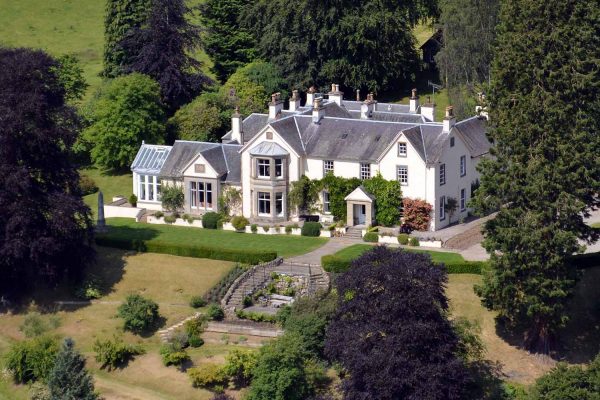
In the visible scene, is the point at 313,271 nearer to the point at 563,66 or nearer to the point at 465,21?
the point at 563,66

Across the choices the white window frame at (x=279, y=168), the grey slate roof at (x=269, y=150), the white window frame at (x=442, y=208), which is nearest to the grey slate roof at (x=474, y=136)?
the white window frame at (x=442, y=208)

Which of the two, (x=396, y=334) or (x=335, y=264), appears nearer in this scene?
(x=396, y=334)

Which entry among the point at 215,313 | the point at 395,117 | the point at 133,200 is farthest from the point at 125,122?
the point at 215,313

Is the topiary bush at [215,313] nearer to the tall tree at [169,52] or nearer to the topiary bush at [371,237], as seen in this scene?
the topiary bush at [371,237]

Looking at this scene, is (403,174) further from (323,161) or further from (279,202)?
(279,202)

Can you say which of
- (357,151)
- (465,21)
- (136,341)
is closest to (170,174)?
(357,151)

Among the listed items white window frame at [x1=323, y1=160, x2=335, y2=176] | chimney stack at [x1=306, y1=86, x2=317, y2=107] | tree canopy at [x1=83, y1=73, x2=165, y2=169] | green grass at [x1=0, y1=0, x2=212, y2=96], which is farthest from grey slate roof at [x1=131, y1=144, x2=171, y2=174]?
green grass at [x1=0, y1=0, x2=212, y2=96]

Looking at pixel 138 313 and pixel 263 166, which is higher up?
A: pixel 263 166
